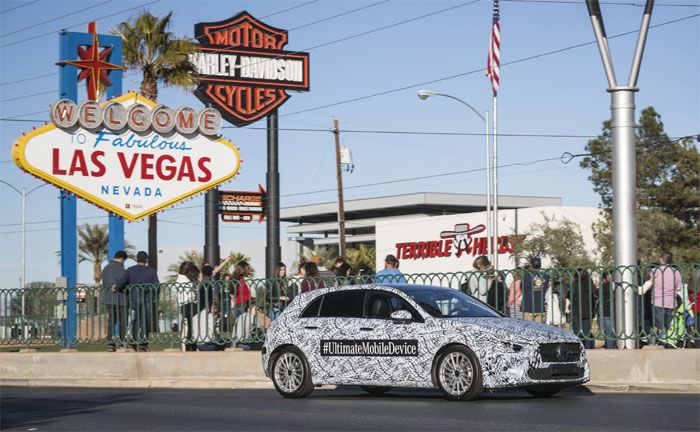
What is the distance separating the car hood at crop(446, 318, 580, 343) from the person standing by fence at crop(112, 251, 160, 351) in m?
8.02

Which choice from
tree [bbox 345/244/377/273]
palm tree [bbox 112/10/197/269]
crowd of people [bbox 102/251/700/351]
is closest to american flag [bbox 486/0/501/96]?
palm tree [bbox 112/10/197/269]

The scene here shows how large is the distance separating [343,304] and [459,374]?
94.0 inches

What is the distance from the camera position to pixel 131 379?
2164 cm

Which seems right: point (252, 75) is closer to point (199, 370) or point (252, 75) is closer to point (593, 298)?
point (199, 370)

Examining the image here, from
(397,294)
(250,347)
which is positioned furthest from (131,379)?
(397,294)

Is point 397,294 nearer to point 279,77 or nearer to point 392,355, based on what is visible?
point 392,355

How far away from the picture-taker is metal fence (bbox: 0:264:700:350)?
671 inches

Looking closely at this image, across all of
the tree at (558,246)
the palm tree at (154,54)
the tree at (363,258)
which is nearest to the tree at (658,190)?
the tree at (558,246)

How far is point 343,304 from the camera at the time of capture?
16.8 metres

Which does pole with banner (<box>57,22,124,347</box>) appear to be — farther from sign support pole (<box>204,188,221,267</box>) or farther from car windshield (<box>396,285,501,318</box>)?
sign support pole (<box>204,188,221,267</box>)

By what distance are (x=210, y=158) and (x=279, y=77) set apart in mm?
21693

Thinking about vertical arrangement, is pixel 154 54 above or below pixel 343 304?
above

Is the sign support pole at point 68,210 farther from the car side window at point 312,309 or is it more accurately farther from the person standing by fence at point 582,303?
the person standing by fence at point 582,303

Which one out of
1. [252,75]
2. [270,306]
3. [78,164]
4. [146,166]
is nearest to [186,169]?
[146,166]
